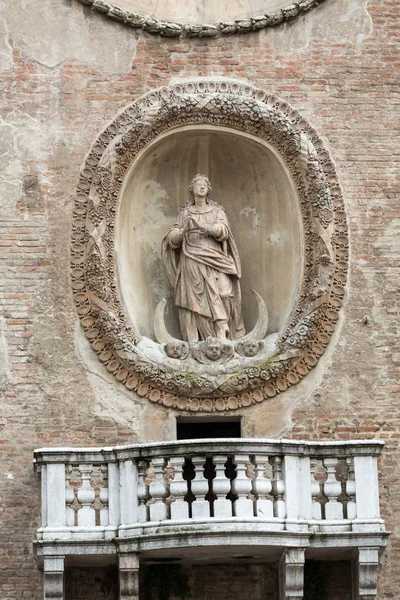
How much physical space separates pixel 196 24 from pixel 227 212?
7.01 ft

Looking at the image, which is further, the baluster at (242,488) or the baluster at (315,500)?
the baluster at (315,500)

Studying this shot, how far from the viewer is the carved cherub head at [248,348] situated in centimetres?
2205

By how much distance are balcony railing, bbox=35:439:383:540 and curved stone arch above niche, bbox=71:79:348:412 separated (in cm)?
132

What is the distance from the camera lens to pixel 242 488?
20250mm

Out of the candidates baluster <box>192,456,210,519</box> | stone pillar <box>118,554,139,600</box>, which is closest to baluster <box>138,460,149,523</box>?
stone pillar <box>118,554,139,600</box>

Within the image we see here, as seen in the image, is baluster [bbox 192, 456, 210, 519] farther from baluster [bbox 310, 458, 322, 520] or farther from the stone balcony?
baluster [bbox 310, 458, 322, 520]

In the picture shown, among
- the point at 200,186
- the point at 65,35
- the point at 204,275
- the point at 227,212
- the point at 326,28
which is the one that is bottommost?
the point at 204,275

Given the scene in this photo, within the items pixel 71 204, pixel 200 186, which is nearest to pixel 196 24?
pixel 200 186

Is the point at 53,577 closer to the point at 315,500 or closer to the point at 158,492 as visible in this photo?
the point at 158,492

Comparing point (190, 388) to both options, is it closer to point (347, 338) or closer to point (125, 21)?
point (347, 338)

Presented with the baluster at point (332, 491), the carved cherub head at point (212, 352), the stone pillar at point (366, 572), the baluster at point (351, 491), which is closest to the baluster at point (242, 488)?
the baluster at point (332, 491)

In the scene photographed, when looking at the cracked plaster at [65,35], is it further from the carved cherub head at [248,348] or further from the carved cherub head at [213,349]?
the carved cherub head at [248,348]

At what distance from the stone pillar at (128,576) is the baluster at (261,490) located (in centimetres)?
134

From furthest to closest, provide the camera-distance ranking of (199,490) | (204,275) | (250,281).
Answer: (250,281) → (204,275) → (199,490)
